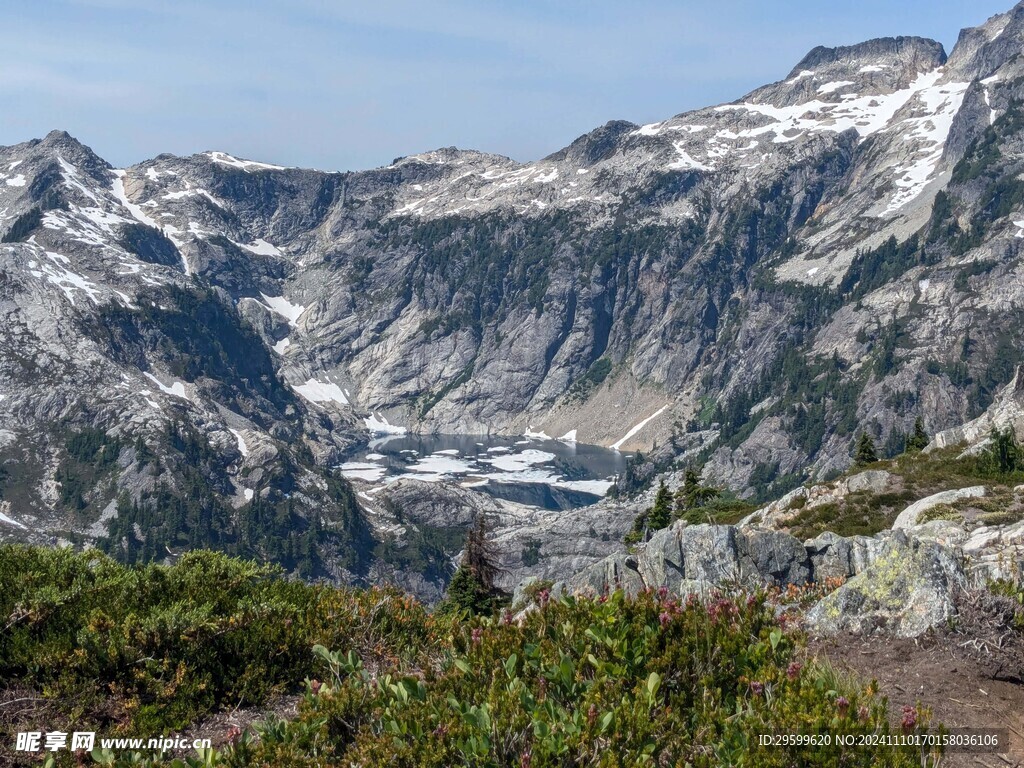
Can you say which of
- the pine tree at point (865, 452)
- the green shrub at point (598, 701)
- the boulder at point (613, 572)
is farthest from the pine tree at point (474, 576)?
the pine tree at point (865, 452)

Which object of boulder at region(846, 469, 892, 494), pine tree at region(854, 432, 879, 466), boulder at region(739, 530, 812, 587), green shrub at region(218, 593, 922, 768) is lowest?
green shrub at region(218, 593, 922, 768)

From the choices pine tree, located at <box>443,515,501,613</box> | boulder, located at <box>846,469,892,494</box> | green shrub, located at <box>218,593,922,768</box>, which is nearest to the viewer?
green shrub, located at <box>218,593,922,768</box>

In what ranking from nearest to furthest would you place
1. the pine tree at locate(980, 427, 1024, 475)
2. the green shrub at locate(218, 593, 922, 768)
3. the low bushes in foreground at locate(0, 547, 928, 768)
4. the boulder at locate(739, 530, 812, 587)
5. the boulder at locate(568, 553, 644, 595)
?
the green shrub at locate(218, 593, 922, 768) < the low bushes in foreground at locate(0, 547, 928, 768) < the boulder at locate(739, 530, 812, 587) < the boulder at locate(568, 553, 644, 595) < the pine tree at locate(980, 427, 1024, 475)

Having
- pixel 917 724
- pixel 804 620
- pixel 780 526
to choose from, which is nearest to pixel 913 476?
pixel 780 526

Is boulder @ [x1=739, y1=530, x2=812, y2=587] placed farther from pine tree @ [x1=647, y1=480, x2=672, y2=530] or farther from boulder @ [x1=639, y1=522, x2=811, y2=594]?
pine tree @ [x1=647, y1=480, x2=672, y2=530]

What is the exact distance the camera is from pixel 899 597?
33.9ft

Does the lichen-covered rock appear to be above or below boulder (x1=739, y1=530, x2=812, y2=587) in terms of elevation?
below

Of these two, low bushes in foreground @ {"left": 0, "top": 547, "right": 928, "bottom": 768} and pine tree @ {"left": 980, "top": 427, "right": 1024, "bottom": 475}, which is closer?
low bushes in foreground @ {"left": 0, "top": 547, "right": 928, "bottom": 768}

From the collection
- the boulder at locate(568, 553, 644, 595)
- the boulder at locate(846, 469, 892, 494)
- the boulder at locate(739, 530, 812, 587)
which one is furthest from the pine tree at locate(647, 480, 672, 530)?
the boulder at locate(739, 530, 812, 587)

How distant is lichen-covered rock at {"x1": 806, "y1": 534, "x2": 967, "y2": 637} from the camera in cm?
995

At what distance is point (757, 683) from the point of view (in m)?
7.70

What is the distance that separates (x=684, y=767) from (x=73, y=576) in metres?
9.77

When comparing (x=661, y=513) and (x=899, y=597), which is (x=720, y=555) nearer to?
(x=899, y=597)

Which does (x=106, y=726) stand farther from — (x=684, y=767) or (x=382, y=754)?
(x=684, y=767)
